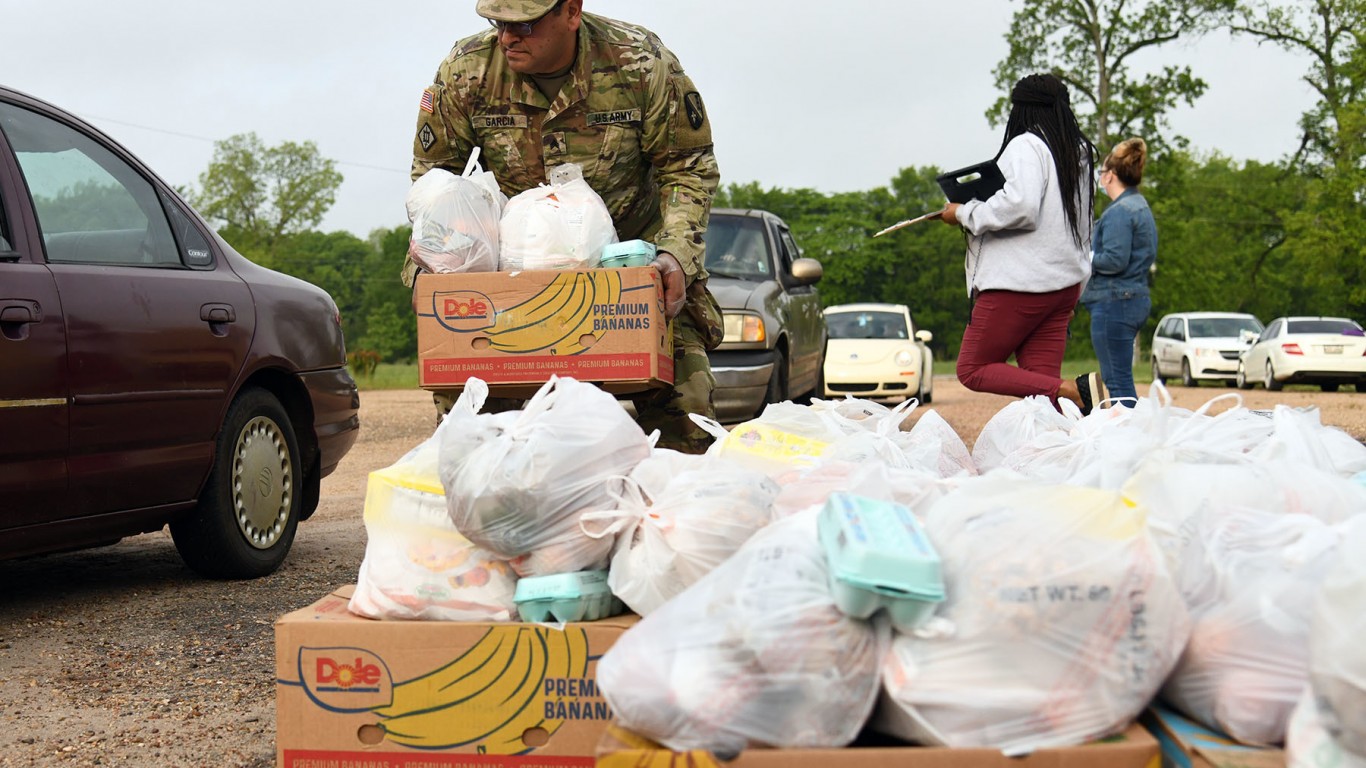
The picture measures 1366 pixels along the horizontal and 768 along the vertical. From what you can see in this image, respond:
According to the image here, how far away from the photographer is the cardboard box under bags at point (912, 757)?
186 cm

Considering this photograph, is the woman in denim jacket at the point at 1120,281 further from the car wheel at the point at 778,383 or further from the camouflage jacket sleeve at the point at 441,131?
the camouflage jacket sleeve at the point at 441,131

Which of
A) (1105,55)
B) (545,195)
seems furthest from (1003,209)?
(1105,55)

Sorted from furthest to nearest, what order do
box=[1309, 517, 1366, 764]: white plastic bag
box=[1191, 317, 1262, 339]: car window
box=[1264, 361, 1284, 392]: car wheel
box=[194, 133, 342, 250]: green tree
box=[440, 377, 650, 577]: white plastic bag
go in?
box=[194, 133, 342, 250]: green tree
box=[1191, 317, 1262, 339]: car window
box=[1264, 361, 1284, 392]: car wheel
box=[440, 377, 650, 577]: white plastic bag
box=[1309, 517, 1366, 764]: white plastic bag

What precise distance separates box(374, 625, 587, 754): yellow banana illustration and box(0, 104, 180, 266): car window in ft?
8.63

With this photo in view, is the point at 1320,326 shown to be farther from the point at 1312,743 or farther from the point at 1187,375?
the point at 1312,743

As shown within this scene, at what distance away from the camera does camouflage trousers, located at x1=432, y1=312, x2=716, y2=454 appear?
4629mm

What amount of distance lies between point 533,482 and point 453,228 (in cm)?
162

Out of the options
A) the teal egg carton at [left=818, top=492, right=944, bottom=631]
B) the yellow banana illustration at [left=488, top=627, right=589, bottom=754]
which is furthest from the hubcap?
the teal egg carton at [left=818, top=492, right=944, bottom=631]

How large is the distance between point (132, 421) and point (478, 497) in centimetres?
246

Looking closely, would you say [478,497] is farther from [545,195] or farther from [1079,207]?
[1079,207]

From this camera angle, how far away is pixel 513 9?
4.08m

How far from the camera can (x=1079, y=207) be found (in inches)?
249

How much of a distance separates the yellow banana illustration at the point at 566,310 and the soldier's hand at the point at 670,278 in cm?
25

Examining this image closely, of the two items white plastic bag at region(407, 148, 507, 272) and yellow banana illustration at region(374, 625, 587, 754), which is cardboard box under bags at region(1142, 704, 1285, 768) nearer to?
yellow banana illustration at region(374, 625, 587, 754)
